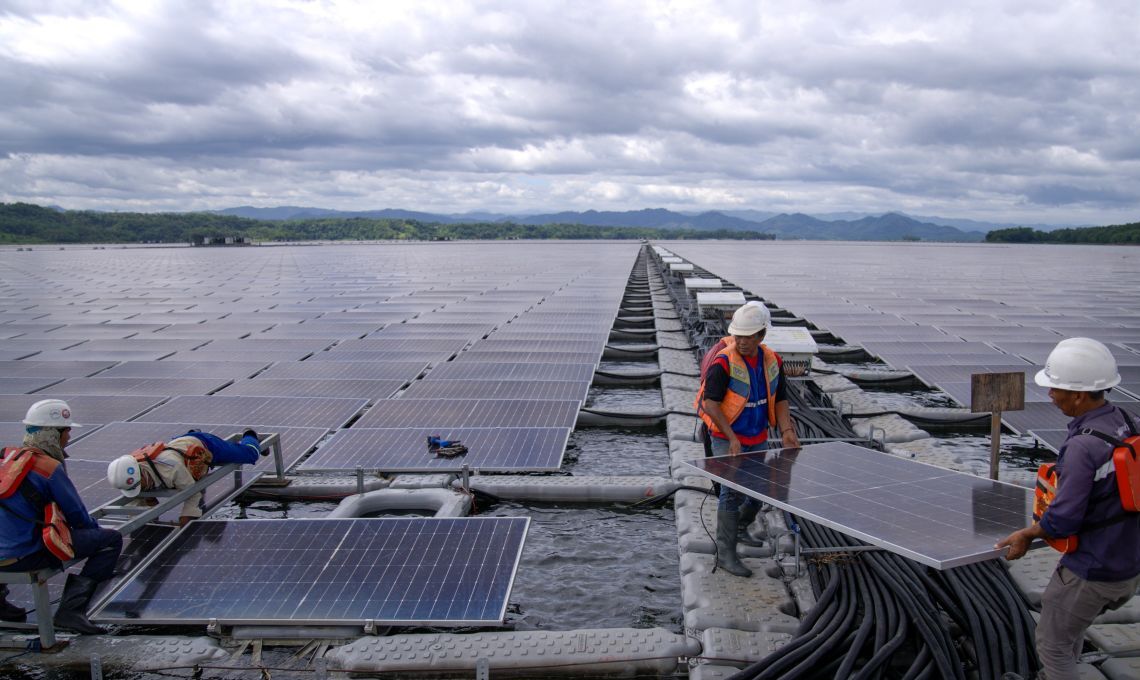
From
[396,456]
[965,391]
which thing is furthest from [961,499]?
[965,391]

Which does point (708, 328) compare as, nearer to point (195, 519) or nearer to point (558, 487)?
point (558, 487)

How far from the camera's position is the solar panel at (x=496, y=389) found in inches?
555

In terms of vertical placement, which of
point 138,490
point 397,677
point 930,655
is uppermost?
point 138,490

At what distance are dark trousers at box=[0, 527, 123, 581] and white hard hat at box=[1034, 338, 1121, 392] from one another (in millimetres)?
7333

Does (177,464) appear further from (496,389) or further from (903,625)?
(496,389)

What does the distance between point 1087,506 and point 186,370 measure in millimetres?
17354

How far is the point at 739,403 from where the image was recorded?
7242 mm

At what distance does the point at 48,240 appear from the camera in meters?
160

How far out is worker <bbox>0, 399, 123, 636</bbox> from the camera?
6.24 metres

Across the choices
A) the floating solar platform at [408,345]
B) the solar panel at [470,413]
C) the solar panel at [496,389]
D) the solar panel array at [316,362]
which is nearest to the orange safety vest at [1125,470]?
the solar panel array at [316,362]

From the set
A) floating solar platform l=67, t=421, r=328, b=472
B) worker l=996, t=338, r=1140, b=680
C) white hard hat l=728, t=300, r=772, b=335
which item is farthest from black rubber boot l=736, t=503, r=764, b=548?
floating solar platform l=67, t=421, r=328, b=472

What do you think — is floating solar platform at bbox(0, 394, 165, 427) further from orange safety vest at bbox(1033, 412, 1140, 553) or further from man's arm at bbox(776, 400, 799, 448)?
orange safety vest at bbox(1033, 412, 1140, 553)

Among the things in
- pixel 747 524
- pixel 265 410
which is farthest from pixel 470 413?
pixel 747 524

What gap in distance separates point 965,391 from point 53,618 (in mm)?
14203
